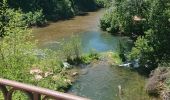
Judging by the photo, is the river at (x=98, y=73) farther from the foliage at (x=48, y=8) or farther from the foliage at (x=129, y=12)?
the foliage at (x=48, y=8)

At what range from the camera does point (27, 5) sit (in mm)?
63625

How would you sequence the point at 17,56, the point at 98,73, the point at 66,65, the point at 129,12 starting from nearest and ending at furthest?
1. the point at 17,56
2. the point at 98,73
3. the point at 66,65
4. the point at 129,12

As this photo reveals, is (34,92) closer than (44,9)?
Yes

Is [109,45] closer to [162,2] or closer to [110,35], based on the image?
[110,35]

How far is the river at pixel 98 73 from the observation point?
29.8 meters

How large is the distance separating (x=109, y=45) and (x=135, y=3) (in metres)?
6.66

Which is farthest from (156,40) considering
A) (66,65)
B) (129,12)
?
(66,65)

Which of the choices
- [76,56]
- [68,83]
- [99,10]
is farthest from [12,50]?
[99,10]

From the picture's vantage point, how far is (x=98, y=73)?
34.3 m

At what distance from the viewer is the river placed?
97.9 feet

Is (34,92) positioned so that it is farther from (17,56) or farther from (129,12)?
(129,12)

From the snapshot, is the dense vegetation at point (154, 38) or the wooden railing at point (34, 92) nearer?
the wooden railing at point (34, 92)

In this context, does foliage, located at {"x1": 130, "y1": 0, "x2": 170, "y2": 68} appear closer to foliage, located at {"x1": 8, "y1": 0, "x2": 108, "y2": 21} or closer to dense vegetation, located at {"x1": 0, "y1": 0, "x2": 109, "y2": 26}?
dense vegetation, located at {"x1": 0, "y1": 0, "x2": 109, "y2": 26}

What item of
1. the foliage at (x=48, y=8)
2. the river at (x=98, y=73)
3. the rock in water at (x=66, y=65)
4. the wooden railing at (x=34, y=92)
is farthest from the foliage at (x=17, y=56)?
the foliage at (x=48, y=8)
